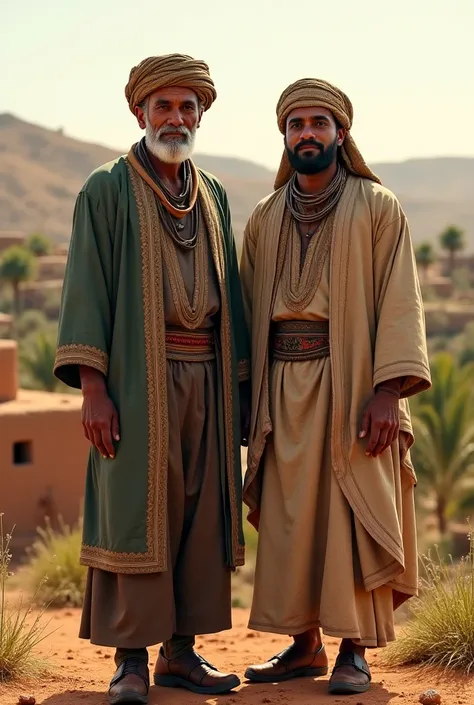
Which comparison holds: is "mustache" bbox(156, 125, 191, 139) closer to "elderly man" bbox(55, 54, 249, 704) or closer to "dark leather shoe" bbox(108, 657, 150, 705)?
"elderly man" bbox(55, 54, 249, 704)

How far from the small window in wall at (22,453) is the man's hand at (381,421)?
11388mm

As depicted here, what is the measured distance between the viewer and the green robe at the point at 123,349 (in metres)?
4.71

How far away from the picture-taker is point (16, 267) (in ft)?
135

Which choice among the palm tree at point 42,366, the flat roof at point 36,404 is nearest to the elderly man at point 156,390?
the flat roof at point 36,404

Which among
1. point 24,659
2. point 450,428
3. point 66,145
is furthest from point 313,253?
point 66,145

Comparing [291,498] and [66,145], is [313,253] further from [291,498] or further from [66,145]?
[66,145]

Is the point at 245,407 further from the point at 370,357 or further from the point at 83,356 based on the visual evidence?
the point at 83,356

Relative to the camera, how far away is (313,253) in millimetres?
5043

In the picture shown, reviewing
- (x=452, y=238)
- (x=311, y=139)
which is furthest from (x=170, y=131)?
(x=452, y=238)

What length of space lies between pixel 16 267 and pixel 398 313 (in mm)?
37218

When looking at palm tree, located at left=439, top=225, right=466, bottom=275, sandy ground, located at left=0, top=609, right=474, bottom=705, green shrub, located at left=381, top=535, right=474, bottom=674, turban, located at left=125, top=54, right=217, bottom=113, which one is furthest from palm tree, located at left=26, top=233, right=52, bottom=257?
turban, located at left=125, top=54, right=217, bottom=113

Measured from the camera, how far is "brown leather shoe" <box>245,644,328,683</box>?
5234 millimetres

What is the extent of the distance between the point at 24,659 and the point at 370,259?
245cm

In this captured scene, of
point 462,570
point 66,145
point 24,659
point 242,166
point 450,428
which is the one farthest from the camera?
point 242,166
